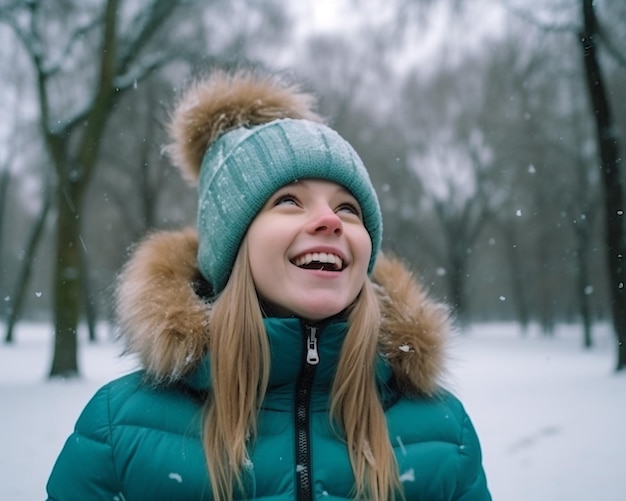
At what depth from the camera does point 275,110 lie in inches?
72.5

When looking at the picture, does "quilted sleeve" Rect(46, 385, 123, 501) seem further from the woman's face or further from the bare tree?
the bare tree

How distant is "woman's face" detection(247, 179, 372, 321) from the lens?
1.36 meters

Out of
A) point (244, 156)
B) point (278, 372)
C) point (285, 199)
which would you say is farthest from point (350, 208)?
point (278, 372)

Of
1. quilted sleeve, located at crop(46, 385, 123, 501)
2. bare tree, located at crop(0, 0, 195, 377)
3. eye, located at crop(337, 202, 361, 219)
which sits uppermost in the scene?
bare tree, located at crop(0, 0, 195, 377)

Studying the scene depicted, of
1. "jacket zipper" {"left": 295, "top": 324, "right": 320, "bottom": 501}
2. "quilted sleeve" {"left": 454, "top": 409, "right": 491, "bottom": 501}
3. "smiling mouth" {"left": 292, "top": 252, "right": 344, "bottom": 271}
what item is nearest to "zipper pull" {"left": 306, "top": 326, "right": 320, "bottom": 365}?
"jacket zipper" {"left": 295, "top": 324, "right": 320, "bottom": 501}

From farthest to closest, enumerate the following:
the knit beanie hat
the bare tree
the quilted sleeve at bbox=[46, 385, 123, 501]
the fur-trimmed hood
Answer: the bare tree
the knit beanie hat
the fur-trimmed hood
the quilted sleeve at bbox=[46, 385, 123, 501]

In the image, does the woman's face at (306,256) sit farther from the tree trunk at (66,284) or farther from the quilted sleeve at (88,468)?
the tree trunk at (66,284)

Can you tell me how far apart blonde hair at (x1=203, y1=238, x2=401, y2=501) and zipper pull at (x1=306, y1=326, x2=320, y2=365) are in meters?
0.09

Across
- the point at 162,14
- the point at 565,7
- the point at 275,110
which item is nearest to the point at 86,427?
the point at 275,110

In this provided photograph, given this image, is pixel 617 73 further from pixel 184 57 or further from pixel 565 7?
pixel 184 57

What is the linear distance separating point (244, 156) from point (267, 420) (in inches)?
30.4

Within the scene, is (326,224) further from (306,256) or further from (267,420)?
(267,420)

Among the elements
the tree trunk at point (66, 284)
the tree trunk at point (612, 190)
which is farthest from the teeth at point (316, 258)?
the tree trunk at point (66, 284)

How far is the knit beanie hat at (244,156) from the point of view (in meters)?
1.50
